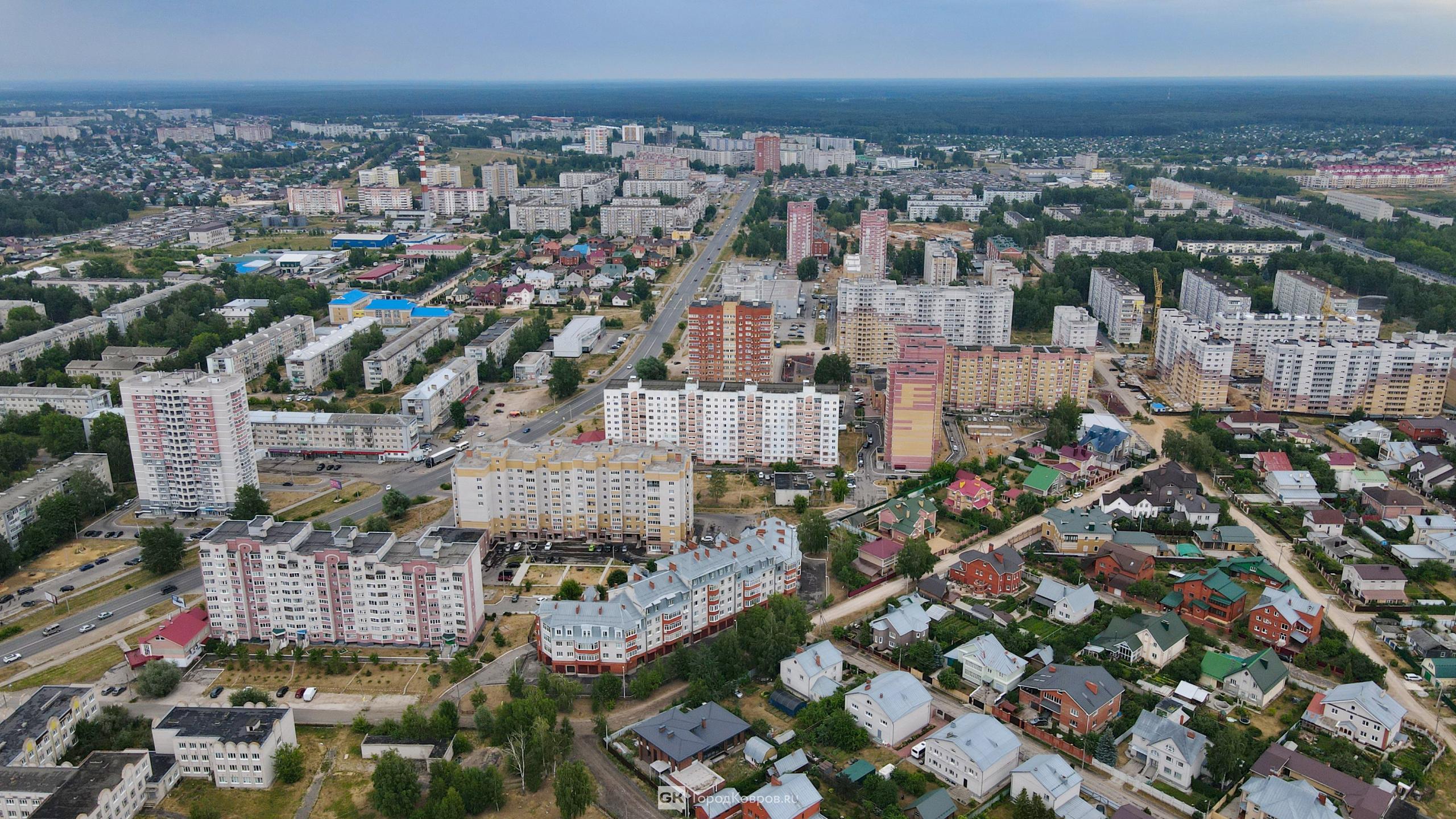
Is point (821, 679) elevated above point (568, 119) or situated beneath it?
situated beneath

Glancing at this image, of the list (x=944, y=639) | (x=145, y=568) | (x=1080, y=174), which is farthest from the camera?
(x=1080, y=174)

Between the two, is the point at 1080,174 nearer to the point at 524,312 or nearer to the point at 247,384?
the point at 524,312

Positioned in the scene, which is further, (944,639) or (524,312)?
(524,312)

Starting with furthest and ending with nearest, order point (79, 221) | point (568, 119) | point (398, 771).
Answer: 1. point (568, 119)
2. point (79, 221)
3. point (398, 771)

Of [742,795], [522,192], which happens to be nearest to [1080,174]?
[522,192]

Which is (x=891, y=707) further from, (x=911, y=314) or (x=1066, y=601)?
(x=911, y=314)

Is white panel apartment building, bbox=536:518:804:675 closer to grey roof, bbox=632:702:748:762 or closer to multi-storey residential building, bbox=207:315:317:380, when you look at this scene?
grey roof, bbox=632:702:748:762

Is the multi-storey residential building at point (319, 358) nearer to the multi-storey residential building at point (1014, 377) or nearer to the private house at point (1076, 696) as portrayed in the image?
the multi-storey residential building at point (1014, 377)

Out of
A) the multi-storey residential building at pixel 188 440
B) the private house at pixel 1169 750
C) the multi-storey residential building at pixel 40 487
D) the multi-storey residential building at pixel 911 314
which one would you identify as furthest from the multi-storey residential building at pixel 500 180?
the private house at pixel 1169 750
